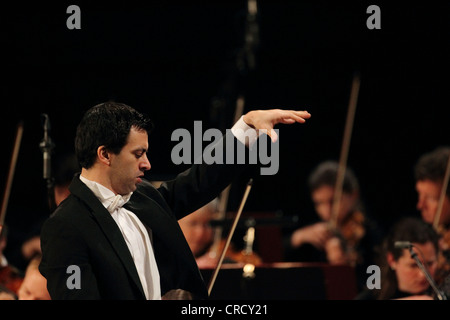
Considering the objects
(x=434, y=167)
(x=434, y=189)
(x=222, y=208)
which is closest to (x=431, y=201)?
(x=434, y=189)

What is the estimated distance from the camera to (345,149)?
4938 millimetres

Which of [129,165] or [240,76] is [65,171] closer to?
[240,76]

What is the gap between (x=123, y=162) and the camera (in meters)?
1.94

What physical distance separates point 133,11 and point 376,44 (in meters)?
1.63

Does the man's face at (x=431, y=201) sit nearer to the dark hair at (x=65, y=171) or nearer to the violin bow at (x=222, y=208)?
the violin bow at (x=222, y=208)

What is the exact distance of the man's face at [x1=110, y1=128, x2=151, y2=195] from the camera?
1.94 m

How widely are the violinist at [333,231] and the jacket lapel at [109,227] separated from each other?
2.78 m

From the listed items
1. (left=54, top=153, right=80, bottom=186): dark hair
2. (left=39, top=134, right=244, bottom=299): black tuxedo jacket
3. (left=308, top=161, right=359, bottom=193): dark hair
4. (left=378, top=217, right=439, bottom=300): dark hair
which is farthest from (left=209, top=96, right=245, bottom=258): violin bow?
(left=39, top=134, right=244, bottom=299): black tuxedo jacket

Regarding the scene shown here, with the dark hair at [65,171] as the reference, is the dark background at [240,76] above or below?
above

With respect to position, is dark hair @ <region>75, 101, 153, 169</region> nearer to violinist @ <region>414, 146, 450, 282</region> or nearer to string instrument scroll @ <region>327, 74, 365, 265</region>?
violinist @ <region>414, 146, 450, 282</region>

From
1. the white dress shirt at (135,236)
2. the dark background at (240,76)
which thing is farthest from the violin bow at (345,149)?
the white dress shirt at (135,236)

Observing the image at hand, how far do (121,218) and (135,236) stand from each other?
61 mm

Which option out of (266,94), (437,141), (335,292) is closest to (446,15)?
(437,141)

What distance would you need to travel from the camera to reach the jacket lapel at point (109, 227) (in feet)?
6.08
